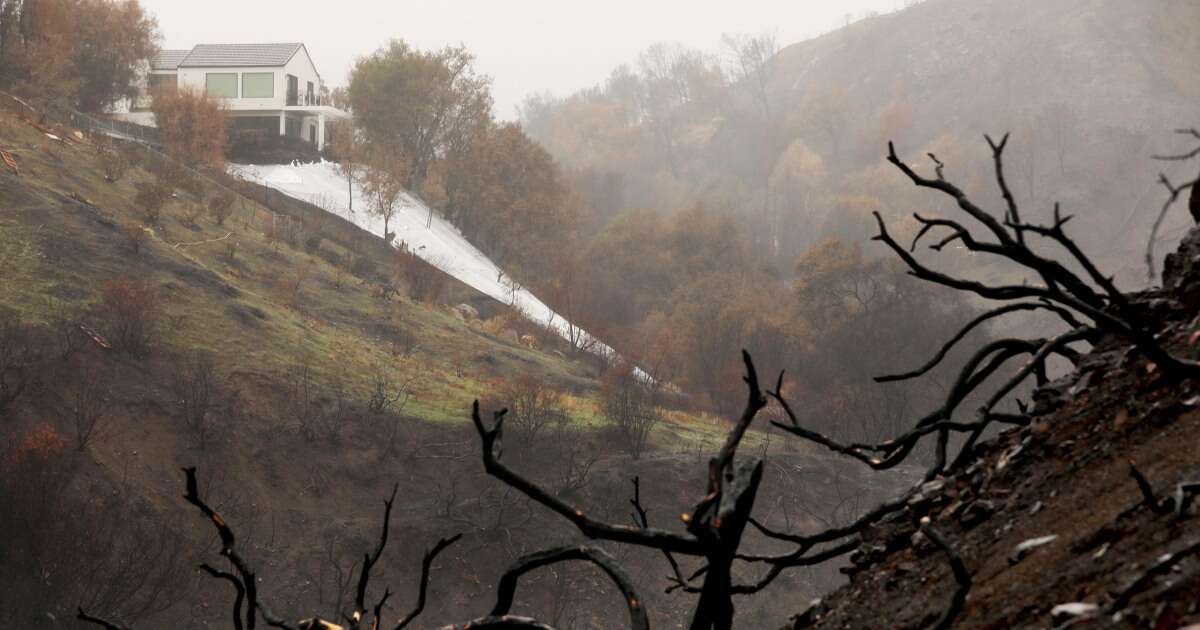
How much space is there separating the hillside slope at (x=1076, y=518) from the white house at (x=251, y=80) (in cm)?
5533

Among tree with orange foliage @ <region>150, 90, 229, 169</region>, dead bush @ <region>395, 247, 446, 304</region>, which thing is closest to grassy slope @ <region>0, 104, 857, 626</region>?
dead bush @ <region>395, 247, 446, 304</region>

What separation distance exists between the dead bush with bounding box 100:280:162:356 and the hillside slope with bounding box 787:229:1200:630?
21118 millimetres

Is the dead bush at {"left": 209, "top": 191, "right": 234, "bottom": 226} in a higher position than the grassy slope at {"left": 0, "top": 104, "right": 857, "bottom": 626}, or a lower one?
higher

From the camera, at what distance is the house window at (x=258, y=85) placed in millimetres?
55969

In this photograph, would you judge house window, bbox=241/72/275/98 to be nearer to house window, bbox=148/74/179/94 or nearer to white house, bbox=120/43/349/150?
white house, bbox=120/43/349/150

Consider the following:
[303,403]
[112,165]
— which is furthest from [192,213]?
[303,403]

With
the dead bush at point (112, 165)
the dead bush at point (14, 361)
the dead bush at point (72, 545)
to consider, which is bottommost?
the dead bush at point (72, 545)

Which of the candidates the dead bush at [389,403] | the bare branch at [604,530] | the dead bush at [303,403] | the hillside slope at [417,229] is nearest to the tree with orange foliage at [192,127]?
the hillside slope at [417,229]

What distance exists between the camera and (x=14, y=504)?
15.8m

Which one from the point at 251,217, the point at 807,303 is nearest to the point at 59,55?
the point at 251,217

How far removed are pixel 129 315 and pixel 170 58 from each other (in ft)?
136

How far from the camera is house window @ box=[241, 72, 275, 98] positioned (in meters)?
56.0

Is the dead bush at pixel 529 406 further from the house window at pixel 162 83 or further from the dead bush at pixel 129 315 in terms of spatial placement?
the house window at pixel 162 83

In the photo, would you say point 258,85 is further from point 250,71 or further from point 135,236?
point 135,236
